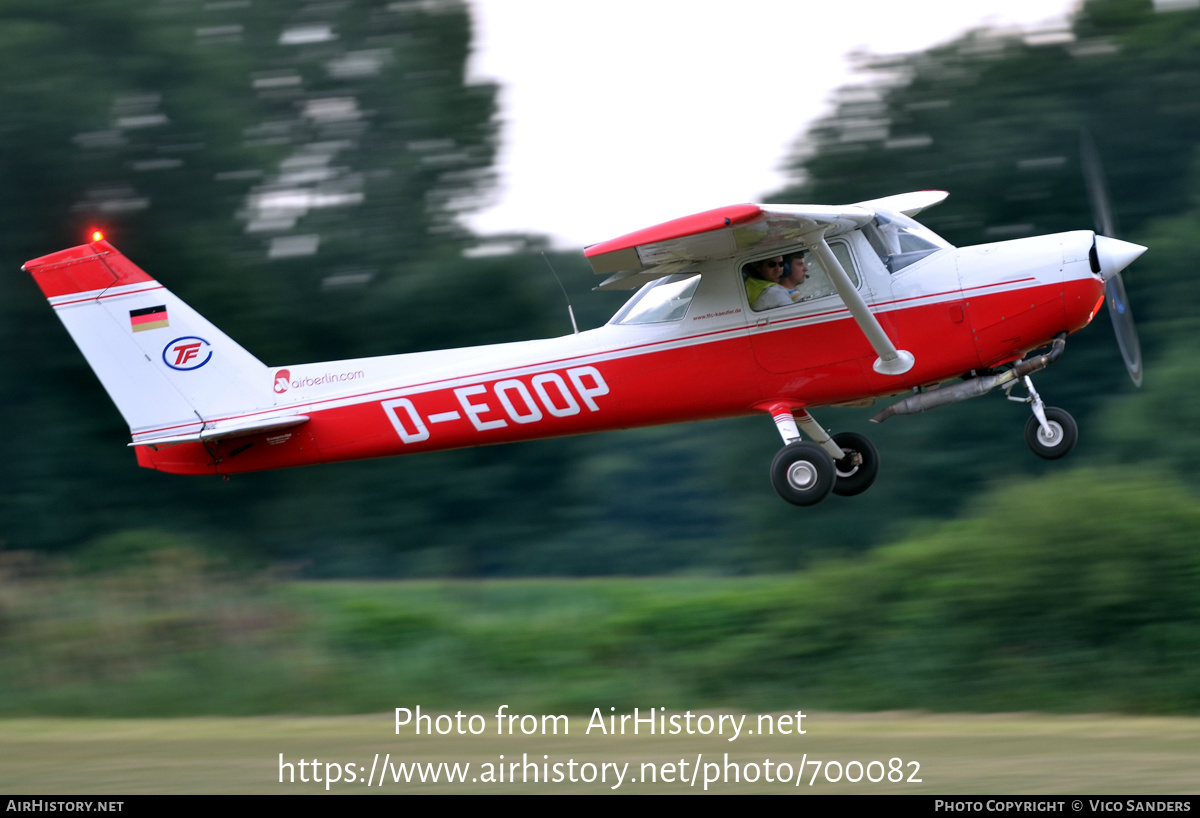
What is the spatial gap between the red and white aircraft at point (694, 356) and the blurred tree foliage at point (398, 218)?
38.8ft

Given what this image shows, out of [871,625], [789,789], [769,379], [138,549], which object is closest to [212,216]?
[138,549]

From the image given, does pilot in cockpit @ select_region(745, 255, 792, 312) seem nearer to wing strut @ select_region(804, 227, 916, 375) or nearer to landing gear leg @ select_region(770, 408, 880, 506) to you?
wing strut @ select_region(804, 227, 916, 375)

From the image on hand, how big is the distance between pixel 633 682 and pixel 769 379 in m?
7.76

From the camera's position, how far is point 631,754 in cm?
1150

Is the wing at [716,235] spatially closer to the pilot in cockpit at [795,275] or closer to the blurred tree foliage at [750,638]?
the pilot in cockpit at [795,275]

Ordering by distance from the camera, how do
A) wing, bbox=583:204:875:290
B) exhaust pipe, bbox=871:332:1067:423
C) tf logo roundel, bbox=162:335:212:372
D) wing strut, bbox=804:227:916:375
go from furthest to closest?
tf logo roundel, bbox=162:335:212:372
exhaust pipe, bbox=871:332:1067:423
wing strut, bbox=804:227:916:375
wing, bbox=583:204:875:290

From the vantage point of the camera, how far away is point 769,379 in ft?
36.3

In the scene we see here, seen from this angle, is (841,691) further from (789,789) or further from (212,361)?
(212,361)

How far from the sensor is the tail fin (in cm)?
1228

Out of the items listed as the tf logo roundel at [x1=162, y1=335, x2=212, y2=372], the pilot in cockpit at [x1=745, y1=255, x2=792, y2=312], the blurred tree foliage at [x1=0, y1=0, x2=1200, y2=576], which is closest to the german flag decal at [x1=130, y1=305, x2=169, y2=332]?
the tf logo roundel at [x1=162, y1=335, x2=212, y2=372]

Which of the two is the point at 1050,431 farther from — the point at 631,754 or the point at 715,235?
the point at 631,754

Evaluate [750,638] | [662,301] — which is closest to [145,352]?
[662,301]

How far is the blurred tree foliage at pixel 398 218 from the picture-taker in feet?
77.3

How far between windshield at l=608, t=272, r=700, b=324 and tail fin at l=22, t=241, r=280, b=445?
3.63 m
